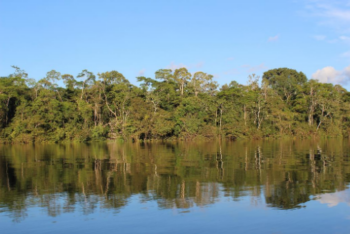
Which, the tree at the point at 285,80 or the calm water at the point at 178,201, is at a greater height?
the tree at the point at 285,80

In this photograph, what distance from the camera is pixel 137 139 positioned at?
5428 cm

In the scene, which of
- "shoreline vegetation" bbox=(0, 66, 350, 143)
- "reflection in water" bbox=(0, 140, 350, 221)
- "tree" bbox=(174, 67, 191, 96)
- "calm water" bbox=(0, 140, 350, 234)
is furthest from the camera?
"tree" bbox=(174, 67, 191, 96)

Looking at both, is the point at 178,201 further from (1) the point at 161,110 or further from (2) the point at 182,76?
(2) the point at 182,76

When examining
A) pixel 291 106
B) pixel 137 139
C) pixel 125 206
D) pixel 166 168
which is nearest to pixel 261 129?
pixel 291 106

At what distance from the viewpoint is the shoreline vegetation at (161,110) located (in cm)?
5378

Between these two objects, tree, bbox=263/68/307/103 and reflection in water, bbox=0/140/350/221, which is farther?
tree, bbox=263/68/307/103

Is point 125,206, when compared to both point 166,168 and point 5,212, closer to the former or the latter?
point 5,212

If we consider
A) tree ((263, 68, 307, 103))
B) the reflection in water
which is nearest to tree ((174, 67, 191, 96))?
tree ((263, 68, 307, 103))

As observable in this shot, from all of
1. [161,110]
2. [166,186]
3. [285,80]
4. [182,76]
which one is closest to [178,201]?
[166,186]

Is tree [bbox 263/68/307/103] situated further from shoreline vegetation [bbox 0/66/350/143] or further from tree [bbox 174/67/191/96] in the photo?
tree [bbox 174/67/191/96]

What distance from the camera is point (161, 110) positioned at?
56.4 metres

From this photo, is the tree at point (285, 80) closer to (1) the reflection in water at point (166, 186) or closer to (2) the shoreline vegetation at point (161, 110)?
(2) the shoreline vegetation at point (161, 110)

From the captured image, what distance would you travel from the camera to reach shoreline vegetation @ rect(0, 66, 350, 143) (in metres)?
53.8

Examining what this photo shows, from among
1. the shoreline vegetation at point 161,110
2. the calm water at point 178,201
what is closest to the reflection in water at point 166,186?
the calm water at point 178,201
